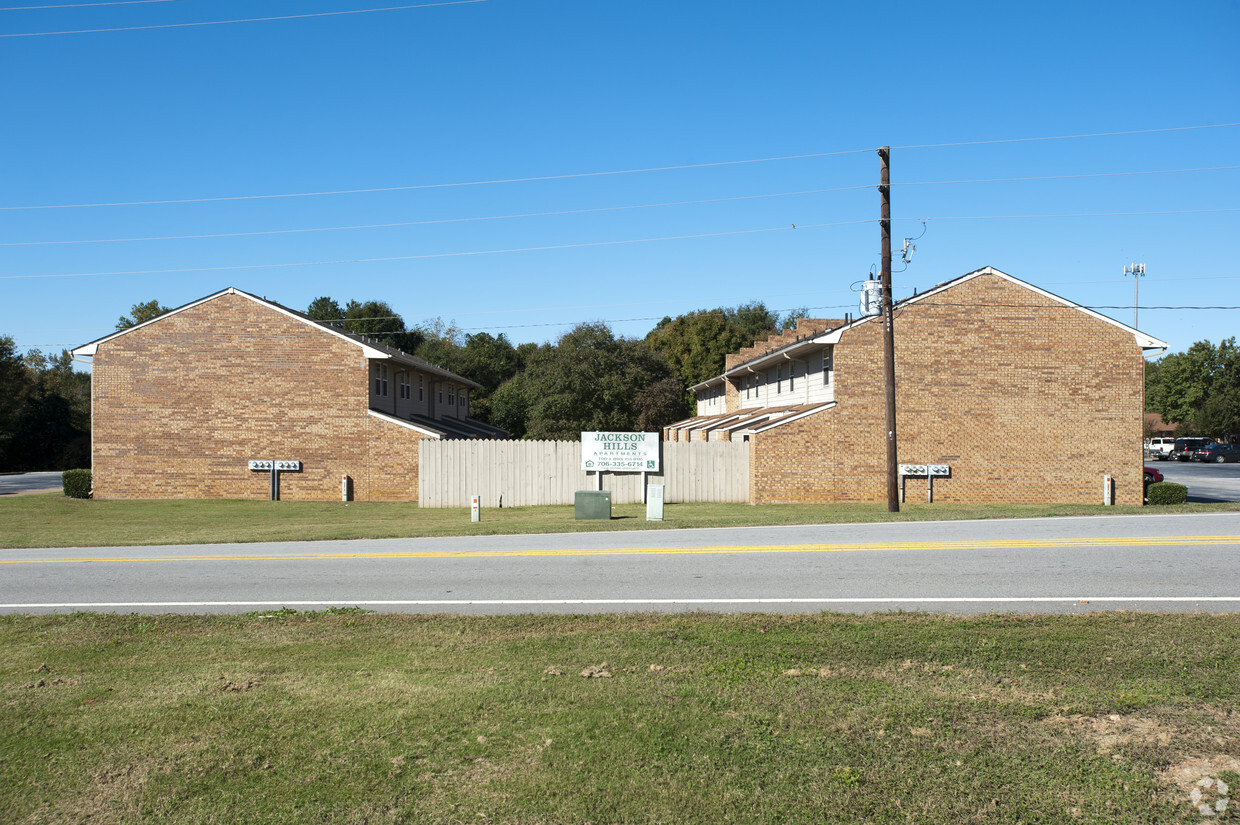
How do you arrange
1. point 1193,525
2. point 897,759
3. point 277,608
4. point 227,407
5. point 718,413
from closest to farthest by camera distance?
point 897,759, point 277,608, point 1193,525, point 227,407, point 718,413

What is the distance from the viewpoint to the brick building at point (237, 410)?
3341cm

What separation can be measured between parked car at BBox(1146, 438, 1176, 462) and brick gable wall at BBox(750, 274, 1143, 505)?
5463 cm

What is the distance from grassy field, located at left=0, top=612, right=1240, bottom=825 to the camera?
14.3 ft

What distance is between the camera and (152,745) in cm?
512

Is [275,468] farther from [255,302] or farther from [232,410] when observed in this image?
[255,302]

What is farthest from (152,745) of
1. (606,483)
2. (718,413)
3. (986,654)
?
(718,413)

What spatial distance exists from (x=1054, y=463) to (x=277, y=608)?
2727cm

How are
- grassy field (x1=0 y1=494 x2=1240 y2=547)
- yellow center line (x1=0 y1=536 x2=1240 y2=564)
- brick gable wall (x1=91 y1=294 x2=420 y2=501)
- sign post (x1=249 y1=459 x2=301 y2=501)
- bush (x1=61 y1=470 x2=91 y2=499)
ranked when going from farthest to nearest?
bush (x1=61 y1=470 x2=91 y2=499) < brick gable wall (x1=91 y1=294 x2=420 y2=501) < sign post (x1=249 y1=459 x2=301 y2=501) < grassy field (x1=0 y1=494 x2=1240 y2=547) < yellow center line (x1=0 y1=536 x2=1240 y2=564)

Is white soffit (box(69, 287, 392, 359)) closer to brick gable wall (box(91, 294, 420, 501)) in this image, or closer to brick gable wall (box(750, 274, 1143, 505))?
brick gable wall (box(91, 294, 420, 501))

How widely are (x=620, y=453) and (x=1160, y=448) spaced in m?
69.8

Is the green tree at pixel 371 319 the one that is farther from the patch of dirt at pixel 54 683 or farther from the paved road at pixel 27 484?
the patch of dirt at pixel 54 683

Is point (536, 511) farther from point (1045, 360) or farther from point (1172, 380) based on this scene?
point (1172, 380)

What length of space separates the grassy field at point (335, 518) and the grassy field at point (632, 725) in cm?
1073

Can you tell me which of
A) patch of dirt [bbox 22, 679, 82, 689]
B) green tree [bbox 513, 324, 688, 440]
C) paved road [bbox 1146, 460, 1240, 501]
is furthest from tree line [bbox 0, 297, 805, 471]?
patch of dirt [bbox 22, 679, 82, 689]
